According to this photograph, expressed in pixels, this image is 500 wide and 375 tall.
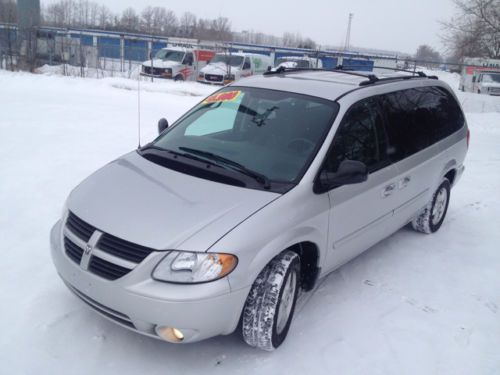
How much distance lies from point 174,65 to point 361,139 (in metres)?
21.4

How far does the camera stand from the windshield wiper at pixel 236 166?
305 cm

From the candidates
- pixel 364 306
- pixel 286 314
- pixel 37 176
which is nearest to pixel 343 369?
pixel 286 314

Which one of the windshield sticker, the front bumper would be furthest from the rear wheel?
the front bumper

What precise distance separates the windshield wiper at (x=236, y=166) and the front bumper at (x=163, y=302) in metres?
0.79

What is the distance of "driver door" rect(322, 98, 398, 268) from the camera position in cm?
335

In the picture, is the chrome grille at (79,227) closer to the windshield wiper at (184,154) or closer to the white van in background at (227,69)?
the windshield wiper at (184,154)

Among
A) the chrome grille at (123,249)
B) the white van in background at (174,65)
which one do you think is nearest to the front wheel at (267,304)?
the chrome grille at (123,249)

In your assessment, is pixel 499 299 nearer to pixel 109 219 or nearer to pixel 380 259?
pixel 380 259

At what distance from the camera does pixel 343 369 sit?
2.90 meters

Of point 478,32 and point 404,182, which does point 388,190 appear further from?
point 478,32

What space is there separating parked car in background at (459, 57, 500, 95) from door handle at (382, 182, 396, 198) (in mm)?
25330

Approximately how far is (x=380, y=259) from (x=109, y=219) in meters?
2.90

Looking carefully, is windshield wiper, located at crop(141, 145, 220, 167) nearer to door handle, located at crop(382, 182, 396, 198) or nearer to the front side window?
the front side window

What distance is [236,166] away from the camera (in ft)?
10.7
